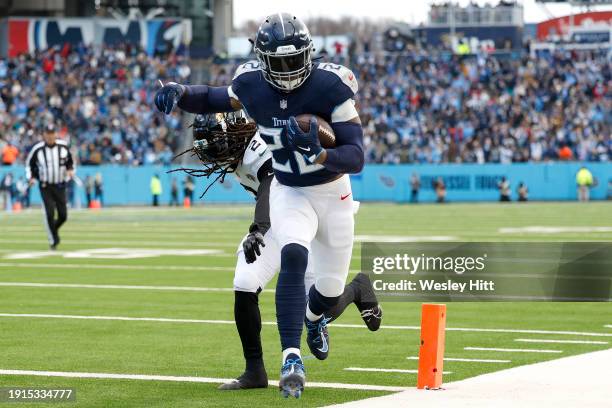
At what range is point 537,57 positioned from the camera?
148 feet

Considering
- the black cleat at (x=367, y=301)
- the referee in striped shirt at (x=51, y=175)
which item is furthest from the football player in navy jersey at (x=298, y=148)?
the referee in striped shirt at (x=51, y=175)

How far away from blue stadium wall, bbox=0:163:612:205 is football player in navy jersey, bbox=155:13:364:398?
32.7 meters

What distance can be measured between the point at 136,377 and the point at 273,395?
0.90m

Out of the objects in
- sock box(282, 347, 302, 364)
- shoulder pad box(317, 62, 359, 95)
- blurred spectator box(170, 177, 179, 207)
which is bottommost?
blurred spectator box(170, 177, 179, 207)

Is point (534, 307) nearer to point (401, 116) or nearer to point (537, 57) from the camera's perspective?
point (401, 116)

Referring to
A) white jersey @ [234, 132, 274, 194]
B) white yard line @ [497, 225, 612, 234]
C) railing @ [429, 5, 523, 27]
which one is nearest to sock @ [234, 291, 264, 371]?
white jersey @ [234, 132, 274, 194]

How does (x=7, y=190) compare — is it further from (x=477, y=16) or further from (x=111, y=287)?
(x=477, y=16)

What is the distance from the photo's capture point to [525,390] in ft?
20.8

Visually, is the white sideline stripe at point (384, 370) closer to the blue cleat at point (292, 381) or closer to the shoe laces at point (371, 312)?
the shoe laces at point (371, 312)

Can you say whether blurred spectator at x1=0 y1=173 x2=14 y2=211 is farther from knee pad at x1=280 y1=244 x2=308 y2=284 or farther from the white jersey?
knee pad at x1=280 y1=244 x2=308 y2=284

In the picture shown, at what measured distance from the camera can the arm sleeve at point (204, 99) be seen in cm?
699

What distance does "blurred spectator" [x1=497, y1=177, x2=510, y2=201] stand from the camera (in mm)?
39656

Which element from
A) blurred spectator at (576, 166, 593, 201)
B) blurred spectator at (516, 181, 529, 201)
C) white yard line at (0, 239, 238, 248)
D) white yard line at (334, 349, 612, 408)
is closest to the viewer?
white yard line at (334, 349, 612, 408)

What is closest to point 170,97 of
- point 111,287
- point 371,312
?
point 371,312
